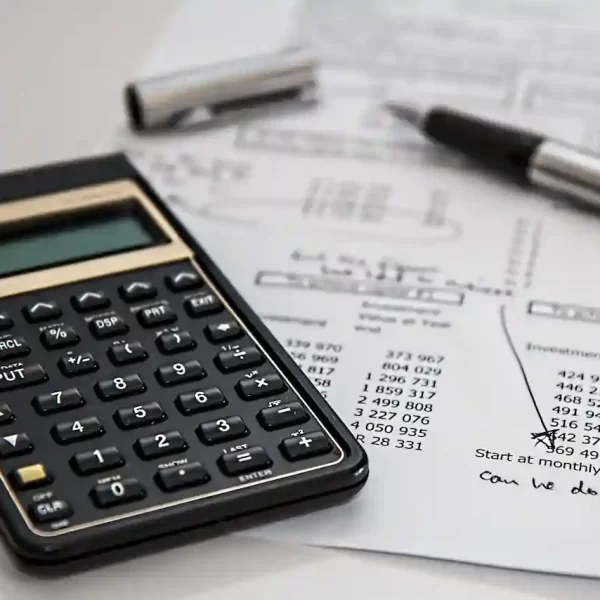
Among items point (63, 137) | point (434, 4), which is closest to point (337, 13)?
point (434, 4)

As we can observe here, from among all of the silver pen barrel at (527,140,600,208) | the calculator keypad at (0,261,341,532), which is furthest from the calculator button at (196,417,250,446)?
the silver pen barrel at (527,140,600,208)

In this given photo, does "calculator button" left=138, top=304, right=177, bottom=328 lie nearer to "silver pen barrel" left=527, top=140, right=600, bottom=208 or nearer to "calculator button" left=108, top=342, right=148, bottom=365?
"calculator button" left=108, top=342, right=148, bottom=365

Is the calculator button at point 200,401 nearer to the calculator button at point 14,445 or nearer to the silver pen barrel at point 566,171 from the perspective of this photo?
the calculator button at point 14,445

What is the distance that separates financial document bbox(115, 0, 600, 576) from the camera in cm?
35

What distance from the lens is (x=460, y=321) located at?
421 mm

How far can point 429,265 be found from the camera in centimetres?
45

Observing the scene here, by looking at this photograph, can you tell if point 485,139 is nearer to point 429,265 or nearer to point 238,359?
point 429,265

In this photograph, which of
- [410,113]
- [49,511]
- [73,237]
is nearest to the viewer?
[49,511]

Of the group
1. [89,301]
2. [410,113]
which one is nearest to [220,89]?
[410,113]

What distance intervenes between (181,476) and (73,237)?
0.13 m

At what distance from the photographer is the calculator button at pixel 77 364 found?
0.36 metres

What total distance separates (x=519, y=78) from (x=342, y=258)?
179mm

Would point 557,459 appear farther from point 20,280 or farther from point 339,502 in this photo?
point 20,280

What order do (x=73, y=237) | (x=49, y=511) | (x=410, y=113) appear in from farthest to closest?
(x=410, y=113) < (x=73, y=237) < (x=49, y=511)
